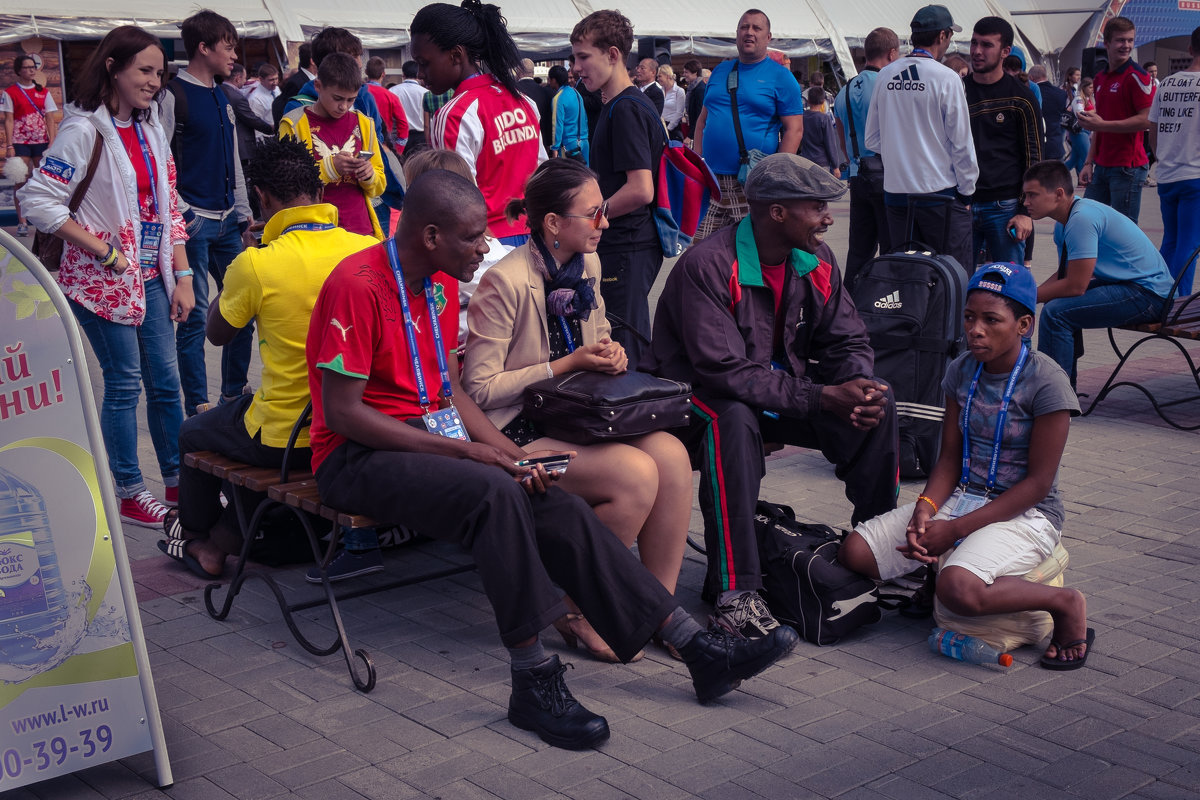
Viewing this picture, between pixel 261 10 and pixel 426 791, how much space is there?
24.4m

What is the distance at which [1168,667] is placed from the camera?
12.6 ft

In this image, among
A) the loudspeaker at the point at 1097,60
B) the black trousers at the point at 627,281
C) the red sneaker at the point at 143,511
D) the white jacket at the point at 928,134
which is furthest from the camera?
the loudspeaker at the point at 1097,60

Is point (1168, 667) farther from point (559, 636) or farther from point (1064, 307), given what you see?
point (1064, 307)

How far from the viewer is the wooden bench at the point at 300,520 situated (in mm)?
3791

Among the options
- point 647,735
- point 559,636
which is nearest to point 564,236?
point 559,636

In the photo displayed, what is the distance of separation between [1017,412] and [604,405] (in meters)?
1.31

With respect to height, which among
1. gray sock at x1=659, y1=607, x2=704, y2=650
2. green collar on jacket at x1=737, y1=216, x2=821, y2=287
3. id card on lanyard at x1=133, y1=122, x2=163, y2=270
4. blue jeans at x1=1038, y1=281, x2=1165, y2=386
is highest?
id card on lanyard at x1=133, y1=122, x2=163, y2=270

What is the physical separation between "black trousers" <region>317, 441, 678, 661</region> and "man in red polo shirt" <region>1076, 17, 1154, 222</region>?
289 inches

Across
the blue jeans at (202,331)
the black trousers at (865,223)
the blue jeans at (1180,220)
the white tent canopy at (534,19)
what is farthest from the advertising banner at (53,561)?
the white tent canopy at (534,19)

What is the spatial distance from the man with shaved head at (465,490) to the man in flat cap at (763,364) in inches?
18.3

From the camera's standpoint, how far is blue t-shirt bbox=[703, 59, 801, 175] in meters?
8.38

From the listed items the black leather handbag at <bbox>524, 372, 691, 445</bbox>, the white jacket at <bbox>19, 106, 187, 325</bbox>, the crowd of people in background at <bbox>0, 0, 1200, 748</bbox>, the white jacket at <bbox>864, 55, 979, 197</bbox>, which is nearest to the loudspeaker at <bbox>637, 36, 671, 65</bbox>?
the white jacket at <bbox>864, 55, 979, 197</bbox>

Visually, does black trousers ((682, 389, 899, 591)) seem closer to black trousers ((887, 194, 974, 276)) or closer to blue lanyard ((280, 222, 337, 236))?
blue lanyard ((280, 222, 337, 236))

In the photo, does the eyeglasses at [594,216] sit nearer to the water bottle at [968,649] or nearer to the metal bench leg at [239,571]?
the metal bench leg at [239,571]
